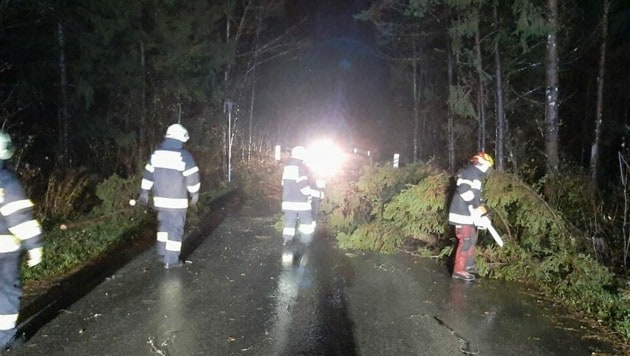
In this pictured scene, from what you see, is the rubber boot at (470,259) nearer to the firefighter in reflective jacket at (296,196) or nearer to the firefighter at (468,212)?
the firefighter at (468,212)

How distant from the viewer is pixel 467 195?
7688 mm

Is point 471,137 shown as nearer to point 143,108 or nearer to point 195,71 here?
point 195,71

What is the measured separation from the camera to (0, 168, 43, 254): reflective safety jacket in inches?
182

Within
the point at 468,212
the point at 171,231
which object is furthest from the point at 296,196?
the point at 468,212

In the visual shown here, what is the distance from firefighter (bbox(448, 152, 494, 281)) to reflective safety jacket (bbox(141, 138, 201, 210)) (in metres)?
3.88

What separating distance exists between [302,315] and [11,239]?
3048mm

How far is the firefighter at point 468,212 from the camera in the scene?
771 cm

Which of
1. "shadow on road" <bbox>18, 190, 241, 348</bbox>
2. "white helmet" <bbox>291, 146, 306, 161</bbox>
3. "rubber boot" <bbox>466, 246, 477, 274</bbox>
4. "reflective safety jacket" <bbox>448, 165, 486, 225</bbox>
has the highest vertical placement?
"white helmet" <bbox>291, 146, 306, 161</bbox>

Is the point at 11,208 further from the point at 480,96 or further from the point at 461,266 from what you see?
the point at 480,96

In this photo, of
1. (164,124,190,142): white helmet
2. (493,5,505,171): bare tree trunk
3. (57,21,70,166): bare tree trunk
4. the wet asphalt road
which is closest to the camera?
the wet asphalt road

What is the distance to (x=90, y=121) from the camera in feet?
59.6

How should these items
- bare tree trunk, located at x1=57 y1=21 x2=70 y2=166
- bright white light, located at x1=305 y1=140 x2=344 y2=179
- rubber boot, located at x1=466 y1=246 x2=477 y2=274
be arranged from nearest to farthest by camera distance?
rubber boot, located at x1=466 y1=246 x2=477 y2=274 < bright white light, located at x1=305 y1=140 x2=344 y2=179 < bare tree trunk, located at x1=57 y1=21 x2=70 y2=166

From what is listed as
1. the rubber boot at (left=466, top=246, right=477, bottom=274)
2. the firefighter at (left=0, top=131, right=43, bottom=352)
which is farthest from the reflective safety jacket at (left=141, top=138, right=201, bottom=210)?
the rubber boot at (left=466, top=246, right=477, bottom=274)

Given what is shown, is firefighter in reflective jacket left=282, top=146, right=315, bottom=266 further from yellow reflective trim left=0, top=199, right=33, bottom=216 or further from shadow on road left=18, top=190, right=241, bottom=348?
yellow reflective trim left=0, top=199, right=33, bottom=216
